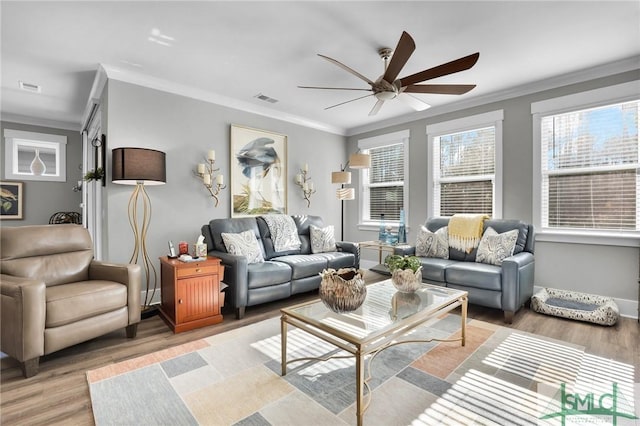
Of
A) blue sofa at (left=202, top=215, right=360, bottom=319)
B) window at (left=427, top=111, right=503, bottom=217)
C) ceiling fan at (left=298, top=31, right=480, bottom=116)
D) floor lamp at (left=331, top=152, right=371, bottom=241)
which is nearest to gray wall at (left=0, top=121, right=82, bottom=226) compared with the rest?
blue sofa at (left=202, top=215, right=360, bottom=319)

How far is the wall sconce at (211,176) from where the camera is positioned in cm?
395

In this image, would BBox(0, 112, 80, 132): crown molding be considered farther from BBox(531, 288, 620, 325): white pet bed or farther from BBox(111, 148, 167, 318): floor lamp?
BBox(531, 288, 620, 325): white pet bed

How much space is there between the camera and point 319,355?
2.33m

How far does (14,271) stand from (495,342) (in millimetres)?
3993

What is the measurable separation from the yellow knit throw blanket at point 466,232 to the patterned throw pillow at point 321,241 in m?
1.60

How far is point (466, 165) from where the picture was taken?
14.7ft

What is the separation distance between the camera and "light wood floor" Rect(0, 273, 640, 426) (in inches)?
67.7

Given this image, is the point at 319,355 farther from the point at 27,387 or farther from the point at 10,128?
the point at 10,128

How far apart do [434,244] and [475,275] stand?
0.81 meters

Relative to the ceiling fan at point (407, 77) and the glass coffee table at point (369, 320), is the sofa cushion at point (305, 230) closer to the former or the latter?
the glass coffee table at point (369, 320)

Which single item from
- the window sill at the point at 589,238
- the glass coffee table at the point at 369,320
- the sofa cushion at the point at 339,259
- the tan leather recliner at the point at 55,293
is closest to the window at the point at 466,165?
the window sill at the point at 589,238

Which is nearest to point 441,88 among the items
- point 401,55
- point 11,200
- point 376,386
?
point 401,55

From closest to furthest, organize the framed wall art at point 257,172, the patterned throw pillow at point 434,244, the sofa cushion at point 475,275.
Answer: the sofa cushion at point 475,275, the patterned throw pillow at point 434,244, the framed wall art at point 257,172

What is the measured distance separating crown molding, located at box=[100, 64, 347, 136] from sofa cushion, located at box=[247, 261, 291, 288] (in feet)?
7.63
